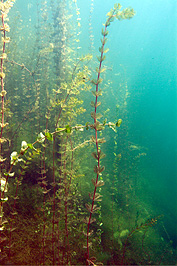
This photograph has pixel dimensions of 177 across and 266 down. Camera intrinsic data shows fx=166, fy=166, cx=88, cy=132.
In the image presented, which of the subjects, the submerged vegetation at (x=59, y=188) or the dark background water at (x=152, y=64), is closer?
the submerged vegetation at (x=59, y=188)

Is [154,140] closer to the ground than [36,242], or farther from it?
farther from it

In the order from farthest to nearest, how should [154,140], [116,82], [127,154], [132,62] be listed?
1. [154,140]
2. [132,62]
3. [116,82]
4. [127,154]

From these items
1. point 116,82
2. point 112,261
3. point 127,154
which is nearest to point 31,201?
point 112,261

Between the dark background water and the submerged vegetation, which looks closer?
the submerged vegetation

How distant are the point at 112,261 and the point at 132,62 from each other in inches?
374

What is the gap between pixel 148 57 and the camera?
34.3 ft

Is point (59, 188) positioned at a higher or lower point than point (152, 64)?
lower

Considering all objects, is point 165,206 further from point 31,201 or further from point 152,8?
point 152,8

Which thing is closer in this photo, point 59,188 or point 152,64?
point 59,188

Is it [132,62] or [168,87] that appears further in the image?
[168,87]

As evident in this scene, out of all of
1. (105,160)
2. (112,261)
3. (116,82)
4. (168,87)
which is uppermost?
(168,87)

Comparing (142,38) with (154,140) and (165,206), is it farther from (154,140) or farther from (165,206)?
(165,206)

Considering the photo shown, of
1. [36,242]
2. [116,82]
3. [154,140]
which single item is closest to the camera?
[36,242]

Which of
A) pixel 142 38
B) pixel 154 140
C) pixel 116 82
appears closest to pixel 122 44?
pixel 142 38
